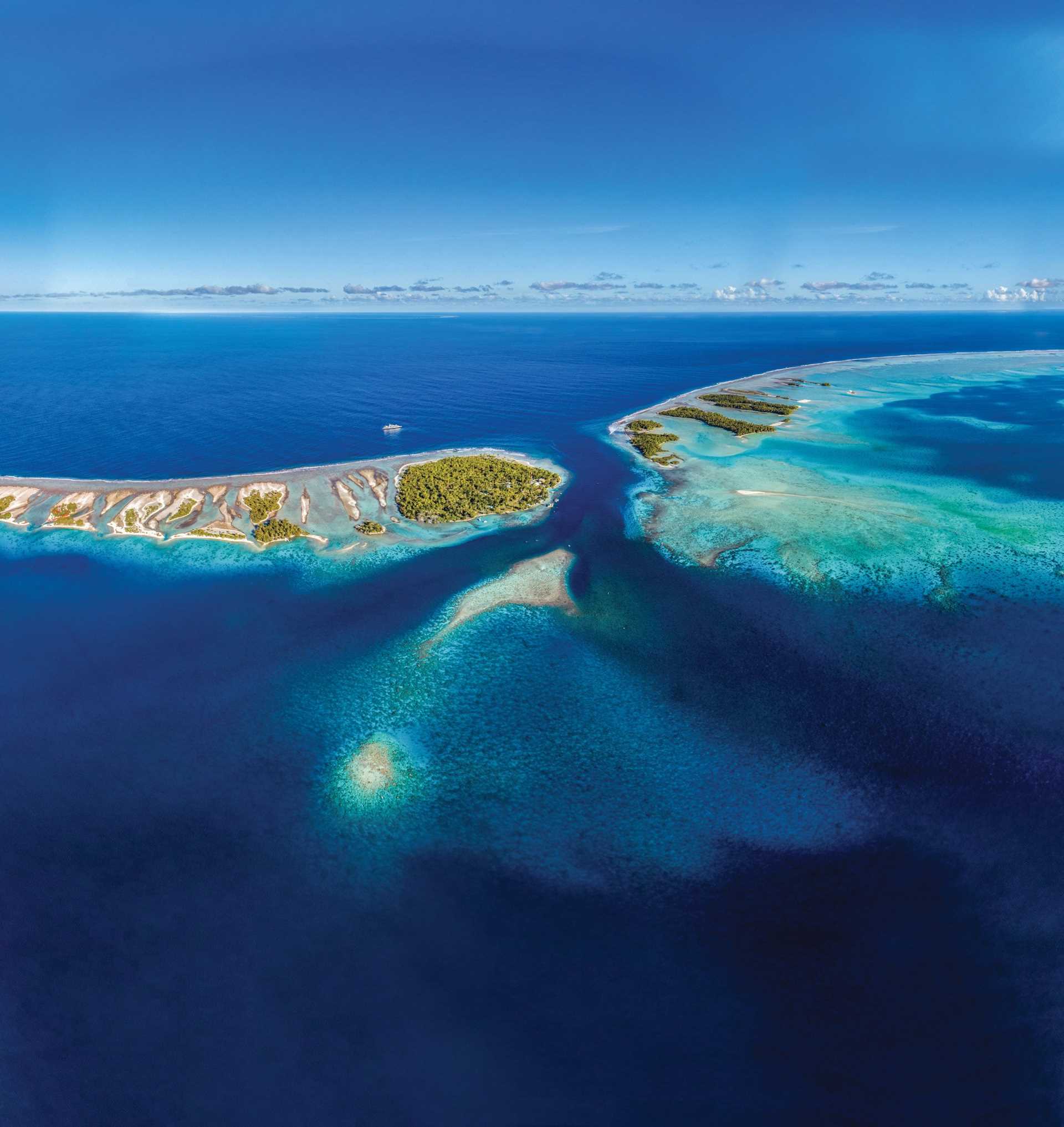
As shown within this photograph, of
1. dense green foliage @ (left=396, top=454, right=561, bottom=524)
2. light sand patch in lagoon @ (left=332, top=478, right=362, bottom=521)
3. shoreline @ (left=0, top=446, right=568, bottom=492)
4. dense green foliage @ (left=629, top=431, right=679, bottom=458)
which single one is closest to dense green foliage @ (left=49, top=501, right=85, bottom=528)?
shoreline @ (left=0, top=446, right=568, bottom=492)

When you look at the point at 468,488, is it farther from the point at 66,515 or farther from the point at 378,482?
the point at 66,515

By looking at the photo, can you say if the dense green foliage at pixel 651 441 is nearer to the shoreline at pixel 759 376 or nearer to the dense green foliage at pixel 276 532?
the shoreline at pixel 759 376

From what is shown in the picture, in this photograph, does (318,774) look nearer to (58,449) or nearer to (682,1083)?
(682,1083)

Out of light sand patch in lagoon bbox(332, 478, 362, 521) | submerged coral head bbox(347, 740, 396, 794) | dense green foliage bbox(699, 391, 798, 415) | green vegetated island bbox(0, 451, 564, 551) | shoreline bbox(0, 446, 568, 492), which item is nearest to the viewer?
submerged coral head bbox(347, 740, 396, 794)

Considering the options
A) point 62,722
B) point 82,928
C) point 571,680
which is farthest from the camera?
point 571,680

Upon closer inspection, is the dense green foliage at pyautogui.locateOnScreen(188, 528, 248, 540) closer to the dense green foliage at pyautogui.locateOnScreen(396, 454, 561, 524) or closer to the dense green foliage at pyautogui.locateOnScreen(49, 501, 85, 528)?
the dense green foliage at pyautogui.locateOnScreen(49, 501, 85, 528)

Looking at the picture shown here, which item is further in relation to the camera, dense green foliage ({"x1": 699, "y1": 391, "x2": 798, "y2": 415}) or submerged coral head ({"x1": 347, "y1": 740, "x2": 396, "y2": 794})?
dense green foliage ({"x1": 699, "y1": 391, "x2": 798, "y2": 415})

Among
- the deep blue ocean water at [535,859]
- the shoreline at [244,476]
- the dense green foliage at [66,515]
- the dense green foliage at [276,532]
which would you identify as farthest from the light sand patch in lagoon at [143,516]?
the deep blue ocean water at [535,859]

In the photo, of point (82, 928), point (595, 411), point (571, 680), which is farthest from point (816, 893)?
point (595, 411)
